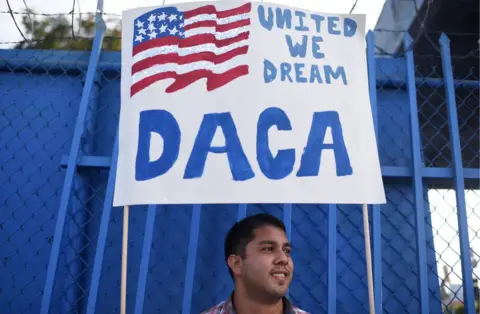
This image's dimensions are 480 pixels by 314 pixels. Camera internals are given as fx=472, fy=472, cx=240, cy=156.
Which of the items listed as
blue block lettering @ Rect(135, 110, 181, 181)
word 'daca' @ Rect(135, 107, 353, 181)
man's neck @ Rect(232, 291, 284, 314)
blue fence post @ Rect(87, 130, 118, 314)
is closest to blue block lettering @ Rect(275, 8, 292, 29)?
word 'daca' @ Rect(135, 107, 353, 181)

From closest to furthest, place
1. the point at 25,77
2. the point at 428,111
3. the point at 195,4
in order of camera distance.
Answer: the point at 195,4 < the point at 25,77 < the point at 428,111

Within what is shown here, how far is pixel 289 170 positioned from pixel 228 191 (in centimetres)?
29

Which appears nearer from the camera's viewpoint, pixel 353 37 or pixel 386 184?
pixel 353 37

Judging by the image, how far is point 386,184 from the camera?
10.2ft

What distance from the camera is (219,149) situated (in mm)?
2096

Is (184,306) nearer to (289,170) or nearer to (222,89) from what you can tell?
(289,170)

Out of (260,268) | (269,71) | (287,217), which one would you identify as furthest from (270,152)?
(287,217)

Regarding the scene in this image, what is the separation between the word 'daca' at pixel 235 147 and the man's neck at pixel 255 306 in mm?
564

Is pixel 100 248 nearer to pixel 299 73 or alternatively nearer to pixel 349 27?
pixel 299 73

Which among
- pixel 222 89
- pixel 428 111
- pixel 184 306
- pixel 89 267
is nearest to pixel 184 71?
pixel 222 89

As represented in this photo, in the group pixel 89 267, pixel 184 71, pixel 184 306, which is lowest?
pixel 184 306

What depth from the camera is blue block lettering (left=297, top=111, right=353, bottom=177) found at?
2.09 metres

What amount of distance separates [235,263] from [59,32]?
2252mm

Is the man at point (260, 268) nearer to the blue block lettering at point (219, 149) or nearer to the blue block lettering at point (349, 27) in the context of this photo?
the blue block lettering at point (219, 149)
